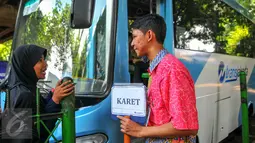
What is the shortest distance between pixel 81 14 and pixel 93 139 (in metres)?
1.08

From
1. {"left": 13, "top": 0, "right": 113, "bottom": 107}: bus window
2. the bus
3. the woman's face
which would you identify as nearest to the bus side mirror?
the bus

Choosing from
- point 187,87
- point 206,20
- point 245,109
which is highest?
point 206,20

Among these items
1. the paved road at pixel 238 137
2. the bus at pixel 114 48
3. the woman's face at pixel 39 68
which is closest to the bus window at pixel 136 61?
the bus at pixel 114 48

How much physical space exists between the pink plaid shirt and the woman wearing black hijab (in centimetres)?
56

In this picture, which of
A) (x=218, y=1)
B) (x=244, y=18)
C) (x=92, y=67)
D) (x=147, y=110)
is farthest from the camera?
(x=244, y=18)

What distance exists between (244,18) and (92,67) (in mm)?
5032

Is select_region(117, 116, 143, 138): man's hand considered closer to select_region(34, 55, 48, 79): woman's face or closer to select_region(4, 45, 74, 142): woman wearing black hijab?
select_region(4, 45, 74, 142): woman wearing black hijab

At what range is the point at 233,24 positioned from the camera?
5.60 metres

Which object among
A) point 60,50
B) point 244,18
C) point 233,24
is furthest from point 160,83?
point 244,18

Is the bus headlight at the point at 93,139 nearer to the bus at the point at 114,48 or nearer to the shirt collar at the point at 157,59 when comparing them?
the bus at the point at 114,48

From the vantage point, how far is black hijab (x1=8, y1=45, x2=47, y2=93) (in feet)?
6.47

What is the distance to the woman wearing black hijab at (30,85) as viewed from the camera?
1.83 meters

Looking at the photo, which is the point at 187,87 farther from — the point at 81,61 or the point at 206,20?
the point at 206,20

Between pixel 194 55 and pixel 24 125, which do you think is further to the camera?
pixel 194 55
